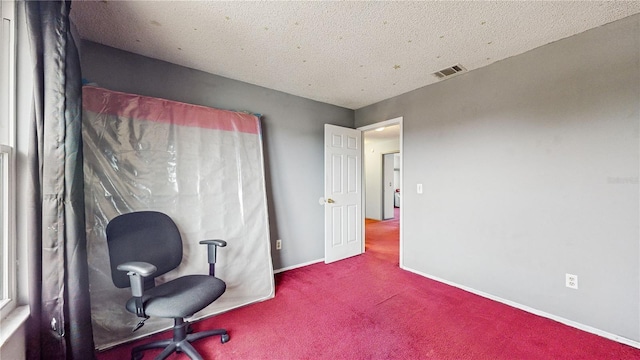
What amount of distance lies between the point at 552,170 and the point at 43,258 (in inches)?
134

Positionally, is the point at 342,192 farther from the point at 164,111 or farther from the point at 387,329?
the point at 164,111

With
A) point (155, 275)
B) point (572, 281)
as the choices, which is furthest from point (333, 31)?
point (572, 281)

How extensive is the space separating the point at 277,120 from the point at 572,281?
3.20 meters

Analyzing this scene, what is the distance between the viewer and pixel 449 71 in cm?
253

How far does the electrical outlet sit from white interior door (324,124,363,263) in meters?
2.28

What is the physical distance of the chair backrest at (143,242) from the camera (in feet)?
5.18

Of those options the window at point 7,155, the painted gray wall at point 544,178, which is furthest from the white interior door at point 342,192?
the window at point 7,155

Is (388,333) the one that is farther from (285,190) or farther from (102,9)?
(102,9)

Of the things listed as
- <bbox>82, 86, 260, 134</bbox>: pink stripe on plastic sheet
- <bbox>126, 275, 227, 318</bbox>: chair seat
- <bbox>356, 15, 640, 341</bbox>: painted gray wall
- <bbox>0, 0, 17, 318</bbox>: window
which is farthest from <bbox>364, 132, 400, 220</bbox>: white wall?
<bbox>0, 0, 17, 318</bbox>: window

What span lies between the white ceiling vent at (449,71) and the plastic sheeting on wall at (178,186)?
202 cm

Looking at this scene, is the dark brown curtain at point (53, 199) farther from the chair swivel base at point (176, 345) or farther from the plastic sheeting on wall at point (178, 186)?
the plastic sheeting on wall at point (178, 186)

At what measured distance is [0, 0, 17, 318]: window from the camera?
1060 millimetres

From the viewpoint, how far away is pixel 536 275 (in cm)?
212

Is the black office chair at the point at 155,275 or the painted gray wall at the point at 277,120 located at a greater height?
the painted gray wall at the point at 277,120
